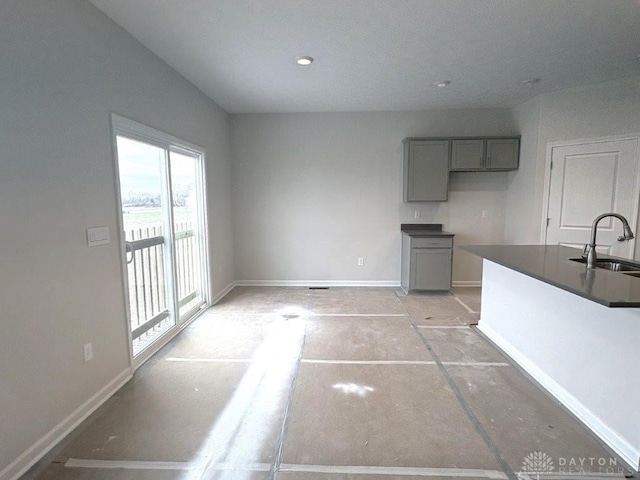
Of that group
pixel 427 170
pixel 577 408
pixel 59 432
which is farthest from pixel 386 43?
pixel 59 432

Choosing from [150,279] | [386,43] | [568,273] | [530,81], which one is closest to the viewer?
[568,273]

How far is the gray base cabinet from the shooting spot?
4.45 meters

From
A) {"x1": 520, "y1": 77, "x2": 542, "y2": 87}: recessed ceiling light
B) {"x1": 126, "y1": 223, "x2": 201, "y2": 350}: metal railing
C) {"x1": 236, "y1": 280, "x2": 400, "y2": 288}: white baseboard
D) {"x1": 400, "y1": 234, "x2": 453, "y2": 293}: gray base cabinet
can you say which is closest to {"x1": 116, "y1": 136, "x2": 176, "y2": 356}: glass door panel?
{"x1": 126, "y1": 223, "x2": 201, "y2": 350}: metal railing

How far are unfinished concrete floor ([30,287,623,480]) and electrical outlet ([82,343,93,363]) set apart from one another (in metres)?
0.36

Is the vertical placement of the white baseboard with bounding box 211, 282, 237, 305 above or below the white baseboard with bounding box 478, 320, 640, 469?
above

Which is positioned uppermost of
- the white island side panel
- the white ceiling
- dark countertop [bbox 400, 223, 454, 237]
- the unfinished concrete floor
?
the white ceiling

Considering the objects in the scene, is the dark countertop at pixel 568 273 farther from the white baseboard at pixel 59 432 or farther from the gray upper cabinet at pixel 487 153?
the white baseboard at pixel 59 432

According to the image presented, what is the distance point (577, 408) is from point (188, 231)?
3.84m

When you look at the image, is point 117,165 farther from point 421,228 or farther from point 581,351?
point 421,228

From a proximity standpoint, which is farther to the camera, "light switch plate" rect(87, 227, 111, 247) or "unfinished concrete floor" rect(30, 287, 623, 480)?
"light switch plate" rect(87, 227, 111, 247)

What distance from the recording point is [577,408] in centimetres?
199

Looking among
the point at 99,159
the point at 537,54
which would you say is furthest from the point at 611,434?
the point at 99,159

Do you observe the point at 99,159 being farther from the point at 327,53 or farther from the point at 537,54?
the point at 537,54

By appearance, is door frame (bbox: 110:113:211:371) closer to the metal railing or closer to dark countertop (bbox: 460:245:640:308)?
the metal railing
